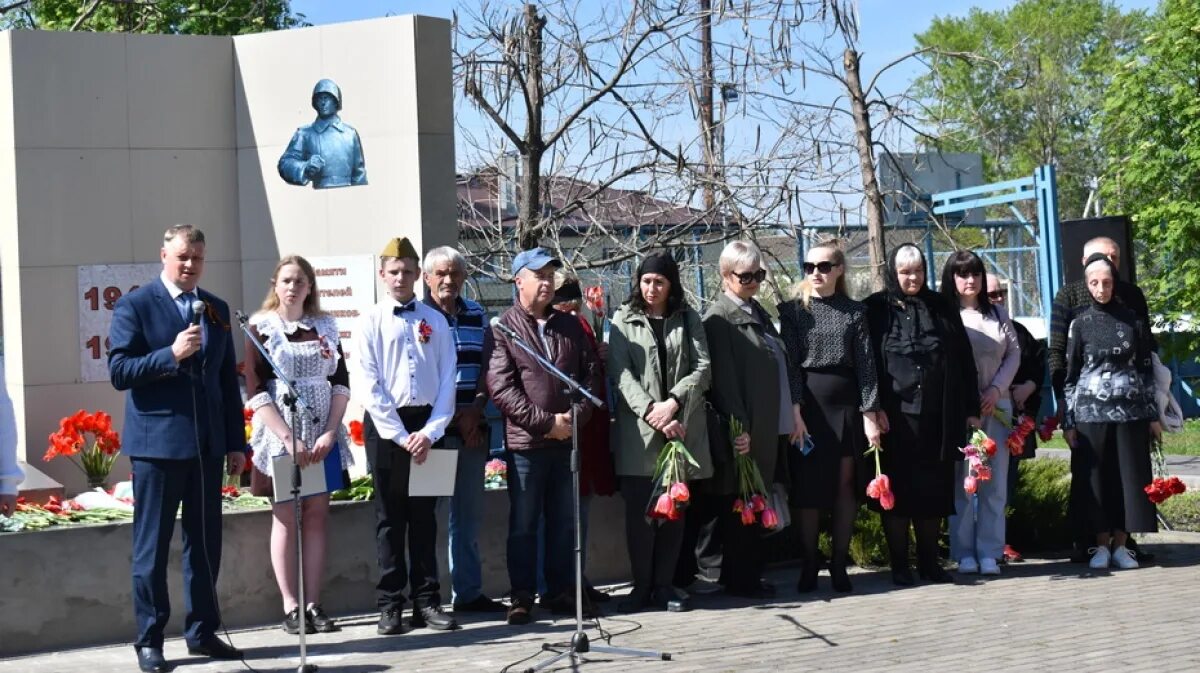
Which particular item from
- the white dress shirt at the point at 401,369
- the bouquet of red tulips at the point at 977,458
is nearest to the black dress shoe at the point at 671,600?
the white dress shirt at the point at 401,369

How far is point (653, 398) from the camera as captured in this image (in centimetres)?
850

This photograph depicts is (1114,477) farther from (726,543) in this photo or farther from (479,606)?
(479,606)

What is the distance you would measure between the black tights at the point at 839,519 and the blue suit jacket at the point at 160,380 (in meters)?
3.41

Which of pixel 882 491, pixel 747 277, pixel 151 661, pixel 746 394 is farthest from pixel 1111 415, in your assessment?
pixel 151 661

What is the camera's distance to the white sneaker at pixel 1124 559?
955cm

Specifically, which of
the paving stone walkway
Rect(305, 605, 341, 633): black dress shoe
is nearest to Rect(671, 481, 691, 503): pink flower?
the paving stone walkway

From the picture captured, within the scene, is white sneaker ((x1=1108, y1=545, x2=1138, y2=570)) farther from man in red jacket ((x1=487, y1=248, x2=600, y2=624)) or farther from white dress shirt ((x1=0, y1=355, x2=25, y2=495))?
white dress shirt ((x1=0, y1=355, x2=25, y2=495))

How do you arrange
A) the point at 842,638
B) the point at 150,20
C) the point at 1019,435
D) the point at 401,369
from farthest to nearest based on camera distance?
the point at 150,20 → the point at 1019,435 → the point at 401,369 → the point at 842,638

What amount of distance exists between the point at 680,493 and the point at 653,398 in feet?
2.04

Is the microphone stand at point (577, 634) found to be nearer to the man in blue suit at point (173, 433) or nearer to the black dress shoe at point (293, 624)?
the black dress shoe at point (293, 624)

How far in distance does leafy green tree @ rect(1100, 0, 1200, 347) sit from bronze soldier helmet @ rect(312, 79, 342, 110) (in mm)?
8235

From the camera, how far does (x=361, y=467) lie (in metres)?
9.87

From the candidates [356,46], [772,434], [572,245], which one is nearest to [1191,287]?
[572,245]

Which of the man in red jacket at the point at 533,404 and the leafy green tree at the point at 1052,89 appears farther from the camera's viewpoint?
the leafy green tree at the point at 1052,89
